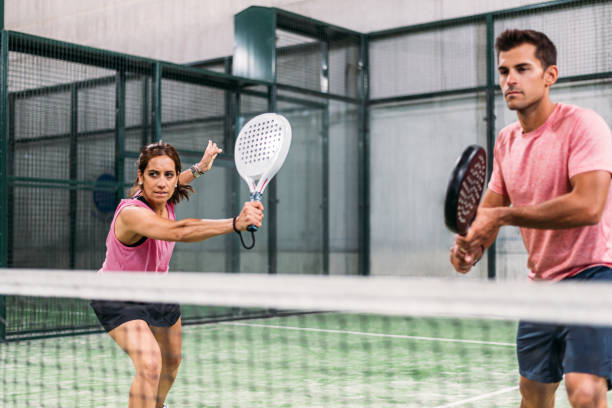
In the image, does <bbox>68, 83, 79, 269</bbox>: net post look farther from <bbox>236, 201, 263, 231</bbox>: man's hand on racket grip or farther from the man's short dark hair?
the man's short dark hair

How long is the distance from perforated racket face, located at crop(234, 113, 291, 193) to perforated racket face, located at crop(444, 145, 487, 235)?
39.2 inches

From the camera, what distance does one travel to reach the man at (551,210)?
91.0 inches

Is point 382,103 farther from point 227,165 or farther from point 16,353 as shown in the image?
point 16,353

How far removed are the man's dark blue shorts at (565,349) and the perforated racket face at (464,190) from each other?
42 cm

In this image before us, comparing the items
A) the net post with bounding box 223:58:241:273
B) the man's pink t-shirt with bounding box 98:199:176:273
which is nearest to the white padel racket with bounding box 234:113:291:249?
the man's pink t-shirt with bounding box 98:199:176:273

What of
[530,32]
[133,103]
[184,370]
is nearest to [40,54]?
[133,103]

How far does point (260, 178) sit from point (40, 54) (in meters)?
5.17

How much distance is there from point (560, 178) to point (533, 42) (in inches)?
16.4

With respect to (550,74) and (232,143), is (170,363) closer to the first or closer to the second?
(550,74)

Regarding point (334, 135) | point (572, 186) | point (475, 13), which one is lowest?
point (572, 186)

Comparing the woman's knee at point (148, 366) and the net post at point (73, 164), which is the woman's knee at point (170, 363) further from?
the net post at point (73, 164)

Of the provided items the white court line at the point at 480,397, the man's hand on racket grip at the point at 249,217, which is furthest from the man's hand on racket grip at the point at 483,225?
the white court line at the point at 480,397

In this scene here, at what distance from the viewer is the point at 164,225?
3.09 m

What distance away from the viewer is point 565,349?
8.05 feet
